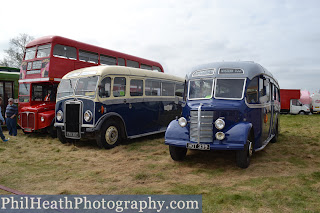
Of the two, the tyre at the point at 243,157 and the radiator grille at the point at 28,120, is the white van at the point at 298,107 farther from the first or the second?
the radiator grille at the point at 28,120

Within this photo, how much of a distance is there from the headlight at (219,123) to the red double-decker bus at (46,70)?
7.47 m

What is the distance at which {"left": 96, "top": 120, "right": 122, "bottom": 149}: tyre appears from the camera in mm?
9023

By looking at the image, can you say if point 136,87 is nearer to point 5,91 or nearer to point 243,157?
point 243,157

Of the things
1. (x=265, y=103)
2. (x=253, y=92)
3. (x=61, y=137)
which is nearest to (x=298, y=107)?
(x=265, y=103)

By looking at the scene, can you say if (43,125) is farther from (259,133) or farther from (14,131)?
(259,133)

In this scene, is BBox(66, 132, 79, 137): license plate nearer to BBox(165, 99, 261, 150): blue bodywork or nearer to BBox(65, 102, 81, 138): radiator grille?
BBox(65, 102, 81, 138): radiator grille

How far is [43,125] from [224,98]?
25.5 ft

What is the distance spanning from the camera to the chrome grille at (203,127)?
6.50 m

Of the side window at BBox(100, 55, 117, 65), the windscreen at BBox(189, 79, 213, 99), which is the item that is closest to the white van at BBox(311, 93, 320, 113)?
the side window at BBox(100, 55, 117, 65)

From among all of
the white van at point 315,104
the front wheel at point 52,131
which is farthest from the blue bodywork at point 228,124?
the white van at point 315,104

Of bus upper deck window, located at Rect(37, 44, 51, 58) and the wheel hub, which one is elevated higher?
bus upper deck window, located at Rect(37, 44, 51, 58)

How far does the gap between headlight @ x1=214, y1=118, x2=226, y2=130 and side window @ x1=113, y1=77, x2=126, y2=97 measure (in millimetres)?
4378

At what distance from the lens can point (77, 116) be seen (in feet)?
30.6

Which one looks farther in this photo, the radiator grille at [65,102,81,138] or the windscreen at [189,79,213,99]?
the radiator grille at [65,102,81,138]
